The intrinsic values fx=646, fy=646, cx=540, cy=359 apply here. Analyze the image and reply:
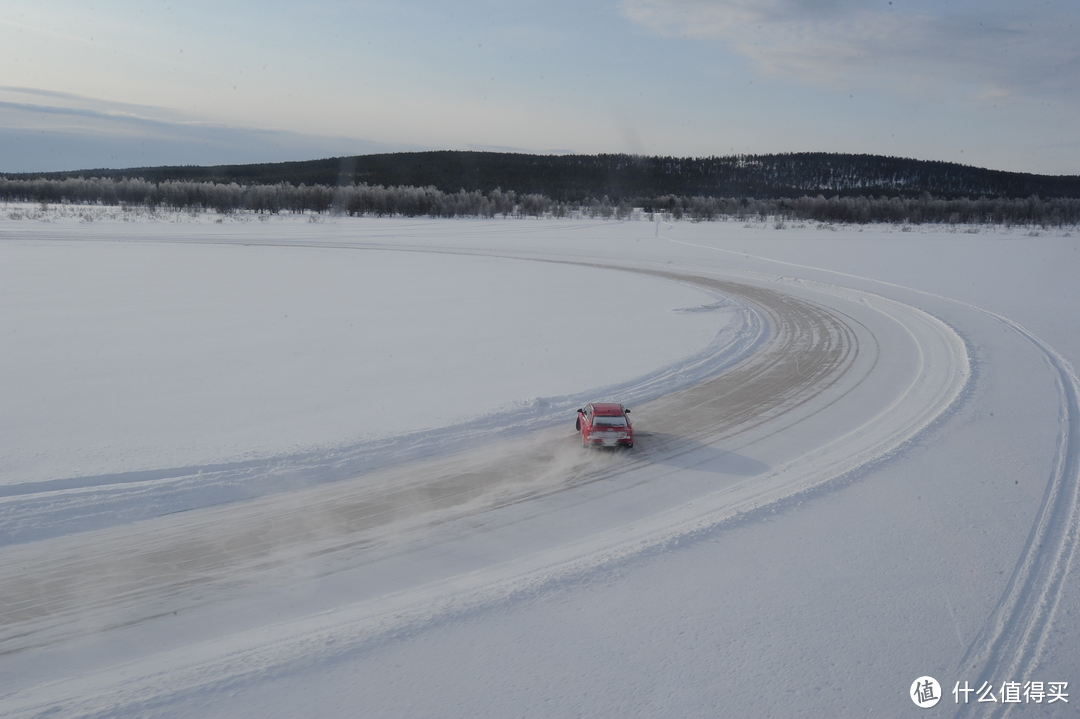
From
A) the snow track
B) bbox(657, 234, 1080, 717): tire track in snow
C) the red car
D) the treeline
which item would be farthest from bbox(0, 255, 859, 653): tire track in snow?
the treeline

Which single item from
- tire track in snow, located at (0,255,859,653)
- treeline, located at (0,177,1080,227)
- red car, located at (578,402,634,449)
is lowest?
tire track in snow, located at (0,255,859,653)

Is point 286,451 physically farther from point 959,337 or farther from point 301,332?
point 959,337

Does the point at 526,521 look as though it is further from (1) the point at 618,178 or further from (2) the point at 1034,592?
(1) the point at 618,178

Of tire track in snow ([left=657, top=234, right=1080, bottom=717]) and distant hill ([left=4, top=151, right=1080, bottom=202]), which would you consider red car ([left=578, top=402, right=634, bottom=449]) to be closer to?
tire track in snow ([left=657, top=234, right=1080, bottom=717])

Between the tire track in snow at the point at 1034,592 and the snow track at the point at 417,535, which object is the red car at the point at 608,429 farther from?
the tire track in snow at the point at 1034,592

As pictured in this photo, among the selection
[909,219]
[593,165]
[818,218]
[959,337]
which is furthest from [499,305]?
[593,165]

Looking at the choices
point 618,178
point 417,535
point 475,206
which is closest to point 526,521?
point 417,535

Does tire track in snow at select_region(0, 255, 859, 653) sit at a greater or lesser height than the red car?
lesser
